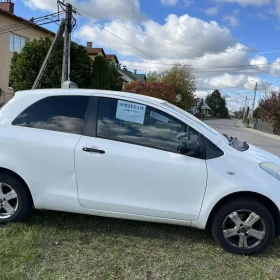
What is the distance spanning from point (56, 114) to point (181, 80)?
41065 millimetres

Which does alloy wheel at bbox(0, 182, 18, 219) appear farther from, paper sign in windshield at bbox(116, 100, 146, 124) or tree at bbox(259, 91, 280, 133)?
tree at bbox(259, 91, 280, 133)

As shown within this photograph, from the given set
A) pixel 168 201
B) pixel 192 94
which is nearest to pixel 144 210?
pixel 168 201

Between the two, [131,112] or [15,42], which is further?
[15,42]

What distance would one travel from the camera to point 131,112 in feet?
11.3

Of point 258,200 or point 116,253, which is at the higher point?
point 258,200

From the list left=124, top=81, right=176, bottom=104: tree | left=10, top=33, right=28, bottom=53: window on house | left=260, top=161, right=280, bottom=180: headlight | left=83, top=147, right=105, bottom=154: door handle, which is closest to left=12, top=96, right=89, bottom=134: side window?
left=83, top=147, right=105, bottom=154: door handle

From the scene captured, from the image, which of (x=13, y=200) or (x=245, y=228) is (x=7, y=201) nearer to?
(x=13, y=200)

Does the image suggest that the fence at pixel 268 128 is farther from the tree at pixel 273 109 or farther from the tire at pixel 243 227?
the tire at pixel 243 227

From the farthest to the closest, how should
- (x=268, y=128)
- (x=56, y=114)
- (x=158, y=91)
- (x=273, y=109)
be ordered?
(x=268, y=128)
(x=273, y=109)
(x=158, y=91)
(x=56, y=114)

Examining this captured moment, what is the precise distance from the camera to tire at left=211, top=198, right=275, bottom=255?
3213mm

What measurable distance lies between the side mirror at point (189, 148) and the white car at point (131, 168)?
0.03 ft

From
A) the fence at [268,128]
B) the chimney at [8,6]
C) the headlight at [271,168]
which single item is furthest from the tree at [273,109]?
the headlight at [271,168]

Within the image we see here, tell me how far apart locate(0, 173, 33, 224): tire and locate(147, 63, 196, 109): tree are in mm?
39336

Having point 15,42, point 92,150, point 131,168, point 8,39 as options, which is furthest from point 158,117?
point 15,42
